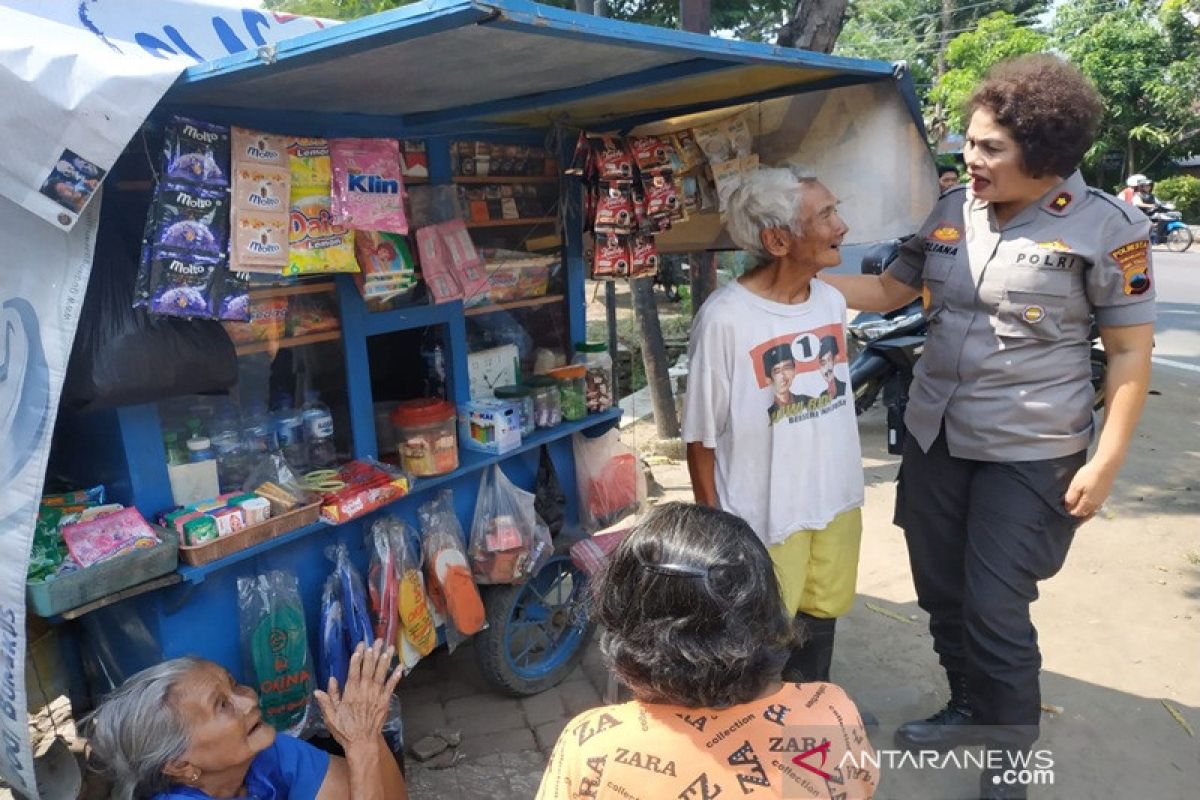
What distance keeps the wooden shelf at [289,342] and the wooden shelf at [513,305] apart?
492 millimetres

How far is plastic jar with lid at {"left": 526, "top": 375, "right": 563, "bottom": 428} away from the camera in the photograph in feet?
9.32

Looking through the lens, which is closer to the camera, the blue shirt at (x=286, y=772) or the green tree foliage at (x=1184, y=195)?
the blue shirt at (x=286, y=772)

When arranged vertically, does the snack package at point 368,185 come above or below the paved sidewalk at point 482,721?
above

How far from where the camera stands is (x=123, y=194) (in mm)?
1875

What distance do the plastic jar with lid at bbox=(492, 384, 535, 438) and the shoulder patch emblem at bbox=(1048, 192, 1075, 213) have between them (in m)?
1.64

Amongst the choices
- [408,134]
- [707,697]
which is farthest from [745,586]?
[408,134]

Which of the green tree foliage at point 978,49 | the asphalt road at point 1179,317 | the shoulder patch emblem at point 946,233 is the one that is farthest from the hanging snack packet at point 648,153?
the green tree foliage at point 978,49

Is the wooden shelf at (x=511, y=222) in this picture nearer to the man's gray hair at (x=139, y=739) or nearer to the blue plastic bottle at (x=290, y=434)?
the blue plastic bottle at (x=290, y=434)

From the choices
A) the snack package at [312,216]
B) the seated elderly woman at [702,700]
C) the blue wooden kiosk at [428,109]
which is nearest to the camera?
the seated elderly woman at [702,700]

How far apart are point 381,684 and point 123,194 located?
127 cm

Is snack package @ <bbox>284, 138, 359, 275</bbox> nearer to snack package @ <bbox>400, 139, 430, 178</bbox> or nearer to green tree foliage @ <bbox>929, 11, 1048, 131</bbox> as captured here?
snack package @ <bbox>400, 139, 430, 178</bbox>

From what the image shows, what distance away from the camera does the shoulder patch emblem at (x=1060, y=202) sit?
2102mm

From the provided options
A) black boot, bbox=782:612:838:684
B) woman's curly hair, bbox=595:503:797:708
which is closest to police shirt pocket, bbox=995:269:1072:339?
black boot, bbox=782:612:838:684

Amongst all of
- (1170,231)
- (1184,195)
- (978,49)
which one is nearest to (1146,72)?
(1184,195)
